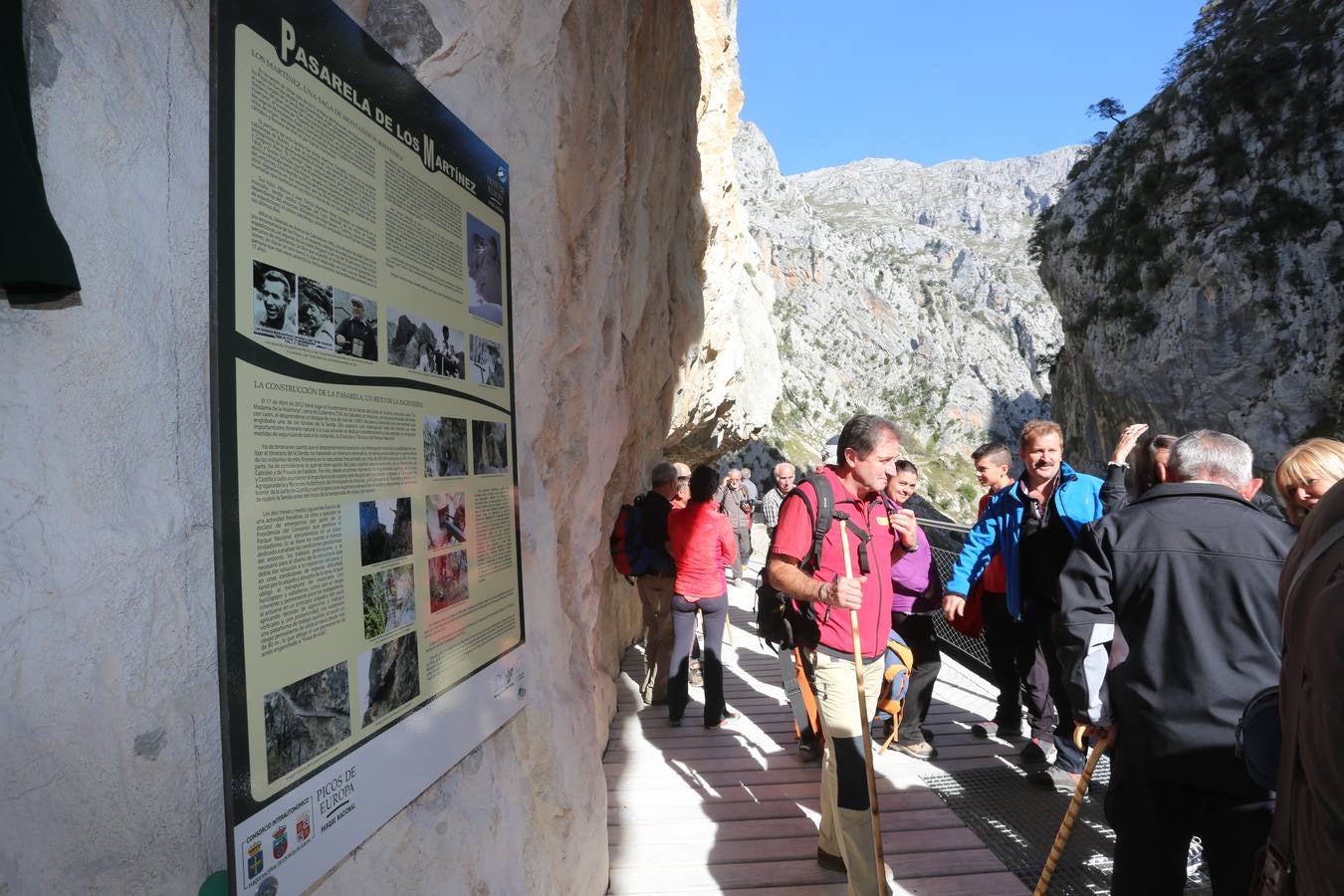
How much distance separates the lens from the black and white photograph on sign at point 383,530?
1.67 metres

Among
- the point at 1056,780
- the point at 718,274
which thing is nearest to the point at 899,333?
the point at 718,274

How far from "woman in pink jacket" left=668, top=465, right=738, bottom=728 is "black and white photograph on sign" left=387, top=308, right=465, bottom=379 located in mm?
3578

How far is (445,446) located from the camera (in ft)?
6.95

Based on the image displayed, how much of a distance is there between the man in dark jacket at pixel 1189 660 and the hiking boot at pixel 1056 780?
6.90 ft

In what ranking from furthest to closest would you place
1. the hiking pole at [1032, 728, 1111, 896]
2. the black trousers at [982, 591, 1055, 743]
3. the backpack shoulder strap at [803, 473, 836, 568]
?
the black trousers at [982, 591, 1055, 743] < the backpack shoulder strap at [803, 473, 836, 568] < the hiking pole at [1032, 728, 1111, 896]

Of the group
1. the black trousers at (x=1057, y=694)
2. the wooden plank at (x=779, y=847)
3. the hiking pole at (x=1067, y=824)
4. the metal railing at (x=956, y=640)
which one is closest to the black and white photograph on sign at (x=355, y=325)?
the hiking pole at (x=1067, y=824)

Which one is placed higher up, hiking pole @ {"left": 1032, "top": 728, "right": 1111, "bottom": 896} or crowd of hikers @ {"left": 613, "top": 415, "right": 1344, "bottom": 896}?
crowd of hikers @ {"left": 613, "top": 415, "right": 1344, "bottom": 896}

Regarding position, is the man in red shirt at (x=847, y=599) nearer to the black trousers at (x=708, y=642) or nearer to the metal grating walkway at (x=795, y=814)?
the metal grating walkway at (x=795, y=814)

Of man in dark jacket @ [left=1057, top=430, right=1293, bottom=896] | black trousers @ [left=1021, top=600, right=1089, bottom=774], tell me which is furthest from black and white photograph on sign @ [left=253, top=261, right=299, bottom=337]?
black trousers @ [left=1021, top=600, right=1089, bottom=774]

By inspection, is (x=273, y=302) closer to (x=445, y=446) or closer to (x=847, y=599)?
(x=445, y=446)

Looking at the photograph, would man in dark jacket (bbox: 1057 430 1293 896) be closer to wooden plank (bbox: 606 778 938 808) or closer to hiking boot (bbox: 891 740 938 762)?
wooden plank (bbox: 606 778 938 808)

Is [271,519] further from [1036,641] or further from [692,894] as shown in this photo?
[1036,641]

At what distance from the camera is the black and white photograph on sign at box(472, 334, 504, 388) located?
2359 millimetres

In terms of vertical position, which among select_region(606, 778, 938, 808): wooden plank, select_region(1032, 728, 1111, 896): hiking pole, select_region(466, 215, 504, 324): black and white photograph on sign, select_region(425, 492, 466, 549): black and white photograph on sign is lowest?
select_region(606, 778, 938, 808): wooden plank
